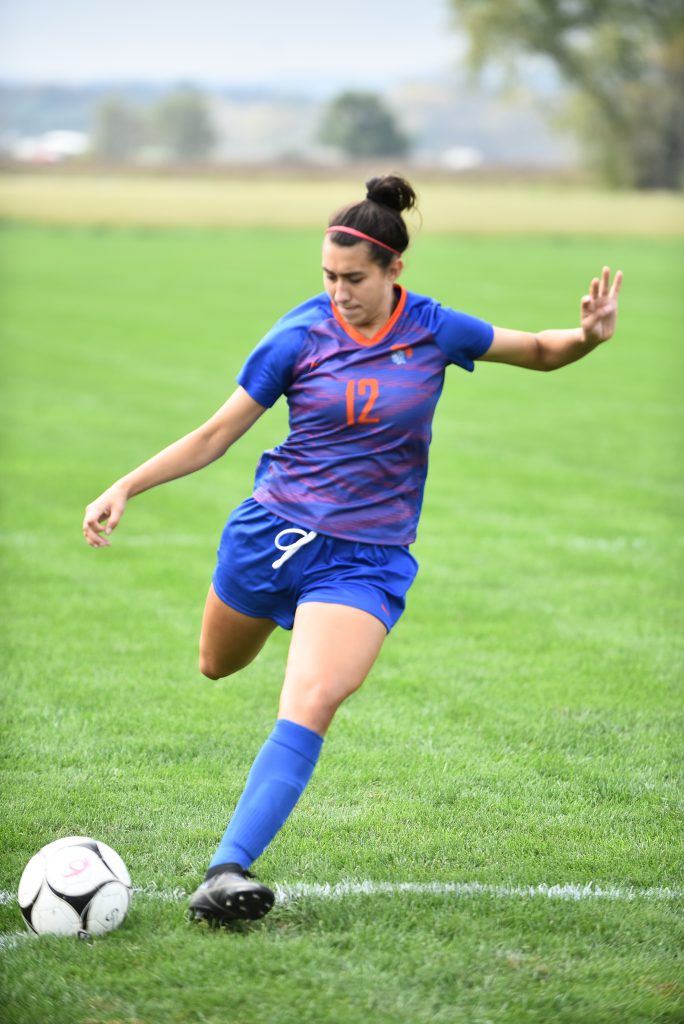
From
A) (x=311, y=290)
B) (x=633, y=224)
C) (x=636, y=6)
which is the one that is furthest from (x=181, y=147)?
(x=311, y=290)

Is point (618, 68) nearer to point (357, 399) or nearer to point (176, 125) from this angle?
point (357, 399)

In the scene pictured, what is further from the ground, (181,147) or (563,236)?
(181,147)

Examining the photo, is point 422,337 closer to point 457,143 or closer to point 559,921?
point 559,921

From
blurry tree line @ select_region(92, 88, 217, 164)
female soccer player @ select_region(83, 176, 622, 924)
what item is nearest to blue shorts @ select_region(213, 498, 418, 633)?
female soccer player @ select_region(83, 176, 622, 924)

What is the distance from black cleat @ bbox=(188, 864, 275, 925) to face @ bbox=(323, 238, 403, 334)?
172 centimetres

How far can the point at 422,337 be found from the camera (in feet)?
14.6

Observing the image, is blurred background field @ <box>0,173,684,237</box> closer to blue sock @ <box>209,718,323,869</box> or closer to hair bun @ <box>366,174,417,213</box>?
hair bun @ <box>366,174,417,213</box>

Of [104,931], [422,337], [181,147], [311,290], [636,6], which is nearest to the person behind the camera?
[104,931]

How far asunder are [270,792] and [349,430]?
116 cm

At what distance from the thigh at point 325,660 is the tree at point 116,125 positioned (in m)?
125

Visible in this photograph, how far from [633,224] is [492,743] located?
42085 mm

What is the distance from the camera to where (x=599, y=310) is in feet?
14.6

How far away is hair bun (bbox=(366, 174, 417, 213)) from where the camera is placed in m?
4.45

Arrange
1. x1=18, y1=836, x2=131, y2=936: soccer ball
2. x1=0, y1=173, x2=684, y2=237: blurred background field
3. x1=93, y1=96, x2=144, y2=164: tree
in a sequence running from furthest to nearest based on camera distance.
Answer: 1. x1=93, y1=96, x2=144, y2=164: tree
2. x1=0, y1=173, x2=684, y2=237: blurred background field
3. x1=18, y1=836, x2=131, y2=936: soccer ball
